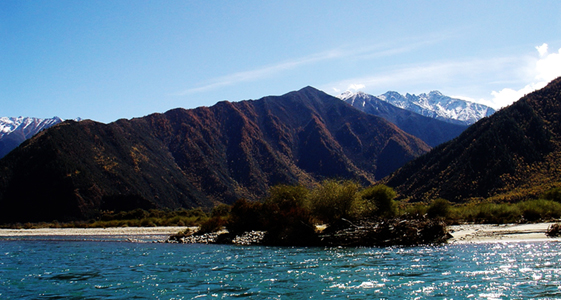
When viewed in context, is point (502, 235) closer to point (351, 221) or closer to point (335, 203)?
point (351, 221)

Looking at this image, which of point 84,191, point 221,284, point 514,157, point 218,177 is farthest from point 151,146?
point 221,284

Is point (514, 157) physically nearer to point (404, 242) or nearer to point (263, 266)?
point (404, 242)

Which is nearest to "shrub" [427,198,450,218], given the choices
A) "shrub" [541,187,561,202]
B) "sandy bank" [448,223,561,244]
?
"shrub" [541,187,561,202]

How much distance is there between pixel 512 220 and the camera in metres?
53.2

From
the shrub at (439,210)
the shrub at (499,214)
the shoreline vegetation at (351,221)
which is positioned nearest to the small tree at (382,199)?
the shoreline vegetation at (351,221)

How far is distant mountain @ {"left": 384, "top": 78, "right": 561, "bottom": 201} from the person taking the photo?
335 ft

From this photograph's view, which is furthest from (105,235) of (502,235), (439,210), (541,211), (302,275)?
(541,211)

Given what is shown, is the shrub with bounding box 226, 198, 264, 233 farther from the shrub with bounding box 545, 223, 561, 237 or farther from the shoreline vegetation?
the shrub with bounding box 545, 223, 561, 237

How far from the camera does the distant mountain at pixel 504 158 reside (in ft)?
335

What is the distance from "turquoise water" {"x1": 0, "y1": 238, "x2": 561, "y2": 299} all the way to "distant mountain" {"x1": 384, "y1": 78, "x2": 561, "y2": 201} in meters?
72.2

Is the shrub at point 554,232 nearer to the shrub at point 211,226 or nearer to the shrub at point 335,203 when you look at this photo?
the shrub at point 335,203

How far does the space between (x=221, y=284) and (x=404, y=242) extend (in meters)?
24.1

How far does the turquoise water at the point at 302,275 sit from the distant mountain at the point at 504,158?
72.2 m

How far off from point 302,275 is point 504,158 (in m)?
107
